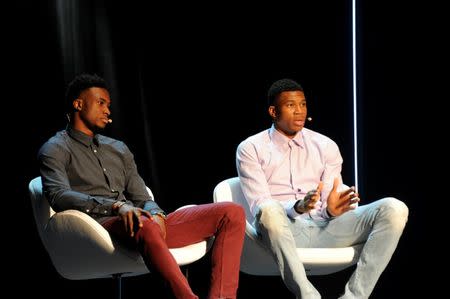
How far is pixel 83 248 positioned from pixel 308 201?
101cm

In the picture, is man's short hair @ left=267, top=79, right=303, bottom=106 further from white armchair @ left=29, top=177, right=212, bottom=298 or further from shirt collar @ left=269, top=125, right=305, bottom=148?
white armchair @ left=29, top=177, right=212, bottom=298

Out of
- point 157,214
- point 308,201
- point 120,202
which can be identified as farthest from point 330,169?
point 120,202

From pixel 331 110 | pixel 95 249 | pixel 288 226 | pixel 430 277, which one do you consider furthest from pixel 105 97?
pixel 430 277

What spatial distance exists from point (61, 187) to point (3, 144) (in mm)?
834

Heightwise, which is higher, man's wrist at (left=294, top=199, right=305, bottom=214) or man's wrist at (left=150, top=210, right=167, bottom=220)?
man's wrist at (left=150, top=210, right=167, bottom=220)

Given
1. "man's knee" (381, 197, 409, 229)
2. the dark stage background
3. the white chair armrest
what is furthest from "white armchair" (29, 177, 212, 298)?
"man's knee" (381, 197, 409, 229)

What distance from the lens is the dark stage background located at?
13.4ft

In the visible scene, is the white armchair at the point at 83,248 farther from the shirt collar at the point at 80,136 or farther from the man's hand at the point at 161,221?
the shirt collar at the point at 80,136

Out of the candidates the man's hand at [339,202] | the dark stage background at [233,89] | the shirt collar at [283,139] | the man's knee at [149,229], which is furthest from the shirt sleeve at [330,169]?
the man's knee at [149,229]

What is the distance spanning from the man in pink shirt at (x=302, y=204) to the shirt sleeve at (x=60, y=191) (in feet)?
2.38

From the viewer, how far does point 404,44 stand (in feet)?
14.1

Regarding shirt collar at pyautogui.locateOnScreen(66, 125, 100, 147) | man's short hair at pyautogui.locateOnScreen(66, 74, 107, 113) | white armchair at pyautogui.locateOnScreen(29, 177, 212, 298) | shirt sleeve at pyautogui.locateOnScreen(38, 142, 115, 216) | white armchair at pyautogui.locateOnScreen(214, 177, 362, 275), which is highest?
man's short hair at pyautogui.locateOnScreen(66, 74, 107, 113)

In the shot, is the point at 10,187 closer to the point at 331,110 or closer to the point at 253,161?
→ the point at 253,161

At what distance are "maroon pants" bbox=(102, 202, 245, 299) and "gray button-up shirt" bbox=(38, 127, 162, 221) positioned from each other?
0.48ft
